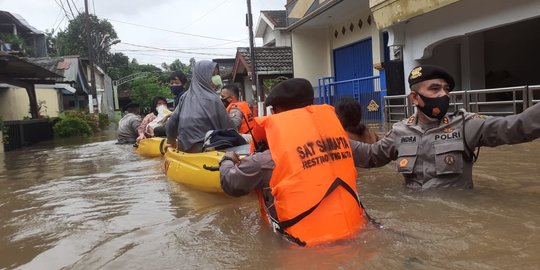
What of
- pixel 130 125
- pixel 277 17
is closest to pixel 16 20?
pixel 277 17

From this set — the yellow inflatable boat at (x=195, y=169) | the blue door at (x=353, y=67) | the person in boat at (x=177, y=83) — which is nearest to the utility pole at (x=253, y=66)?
the blue door at (x=353, y=67)

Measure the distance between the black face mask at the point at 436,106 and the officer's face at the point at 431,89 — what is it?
2cm

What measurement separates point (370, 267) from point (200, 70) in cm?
405

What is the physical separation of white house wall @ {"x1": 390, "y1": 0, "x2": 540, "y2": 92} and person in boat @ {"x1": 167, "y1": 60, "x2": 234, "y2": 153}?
5.39 metres

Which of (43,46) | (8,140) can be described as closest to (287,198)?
(8,140)

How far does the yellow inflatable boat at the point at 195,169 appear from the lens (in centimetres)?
518

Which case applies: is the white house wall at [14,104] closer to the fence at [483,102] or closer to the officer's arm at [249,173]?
the fence at [483,102]

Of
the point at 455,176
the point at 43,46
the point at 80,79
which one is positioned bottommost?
the point at 455,176

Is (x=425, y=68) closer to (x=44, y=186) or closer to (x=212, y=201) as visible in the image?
(x=212, y=201)

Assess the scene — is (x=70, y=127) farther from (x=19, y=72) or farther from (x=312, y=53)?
(x=312, y=53)

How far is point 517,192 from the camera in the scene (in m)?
4.04

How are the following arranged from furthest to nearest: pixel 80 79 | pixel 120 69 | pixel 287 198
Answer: pixel 120 69 → pixel 80 79 → pixel 287 198

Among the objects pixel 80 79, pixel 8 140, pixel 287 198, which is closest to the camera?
pixel 287 198

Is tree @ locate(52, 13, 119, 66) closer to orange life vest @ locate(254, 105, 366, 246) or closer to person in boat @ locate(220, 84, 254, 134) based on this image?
person in boat @ locate(220, 84, 254, 134)
